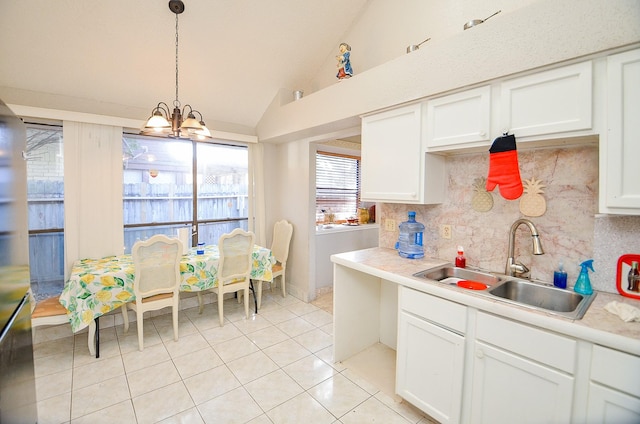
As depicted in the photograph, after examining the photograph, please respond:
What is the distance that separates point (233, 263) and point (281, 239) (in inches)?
37.6

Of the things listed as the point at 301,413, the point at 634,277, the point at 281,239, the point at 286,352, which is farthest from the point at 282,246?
the point at 634,277

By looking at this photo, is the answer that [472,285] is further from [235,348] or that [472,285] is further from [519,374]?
[235,348]

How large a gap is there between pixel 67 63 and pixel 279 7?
78.8 inches

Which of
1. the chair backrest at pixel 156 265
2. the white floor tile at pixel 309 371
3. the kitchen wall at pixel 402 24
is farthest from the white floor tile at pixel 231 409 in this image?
the kitchen wall at pixel 402 24

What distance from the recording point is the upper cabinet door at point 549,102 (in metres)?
1.39

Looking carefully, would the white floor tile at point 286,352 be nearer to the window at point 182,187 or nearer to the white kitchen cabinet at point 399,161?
the white kitchen cabinet at point 399,161

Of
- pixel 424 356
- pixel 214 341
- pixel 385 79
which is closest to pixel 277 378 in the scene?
pixel 214 341

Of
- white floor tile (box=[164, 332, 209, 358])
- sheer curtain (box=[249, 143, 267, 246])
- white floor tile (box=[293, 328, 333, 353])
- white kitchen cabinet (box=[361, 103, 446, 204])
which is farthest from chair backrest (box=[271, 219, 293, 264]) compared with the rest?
white kitchen cabinet (box=[361, 103, 446, 204])

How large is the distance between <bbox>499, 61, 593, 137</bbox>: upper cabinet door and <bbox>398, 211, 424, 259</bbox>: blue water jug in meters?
0.96

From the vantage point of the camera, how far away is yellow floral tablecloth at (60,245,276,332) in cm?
236

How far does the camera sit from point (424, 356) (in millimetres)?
1738

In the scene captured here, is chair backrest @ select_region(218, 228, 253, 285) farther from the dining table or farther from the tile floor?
the tile floor

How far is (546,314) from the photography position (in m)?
1.28

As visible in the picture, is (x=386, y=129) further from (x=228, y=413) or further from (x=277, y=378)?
(x=228, y=413)
